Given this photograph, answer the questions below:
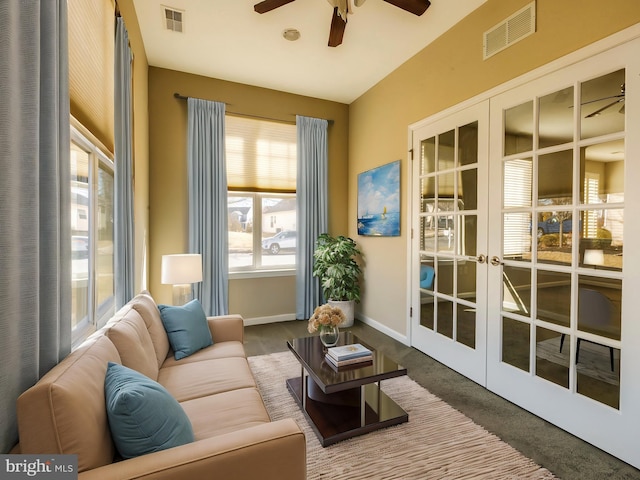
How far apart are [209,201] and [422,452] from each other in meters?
3.34

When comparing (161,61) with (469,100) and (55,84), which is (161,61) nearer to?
(55,84)

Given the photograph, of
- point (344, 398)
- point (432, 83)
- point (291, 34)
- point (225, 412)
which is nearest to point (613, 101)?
point (432, 83)

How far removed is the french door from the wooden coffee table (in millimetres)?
1037

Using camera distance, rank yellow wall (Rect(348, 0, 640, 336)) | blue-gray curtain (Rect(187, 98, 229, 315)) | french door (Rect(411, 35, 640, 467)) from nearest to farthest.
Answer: french door (Rect(411, 35, 640, 467))
yellow wall (Rect(348, 0, 640, 336))
blue-gray curtain (Rect(187, 98, 229, 315))

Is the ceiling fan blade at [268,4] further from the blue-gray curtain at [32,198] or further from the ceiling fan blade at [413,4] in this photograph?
the blue-gray curtain at [32,198]

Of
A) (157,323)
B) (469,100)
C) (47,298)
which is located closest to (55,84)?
(47,298)

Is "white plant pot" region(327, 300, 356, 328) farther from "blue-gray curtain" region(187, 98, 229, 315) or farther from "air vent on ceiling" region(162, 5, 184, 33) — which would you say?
"air vent on ceiling" region(162, 5, 184, 33)

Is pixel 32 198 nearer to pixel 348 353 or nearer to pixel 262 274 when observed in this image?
pixel 348 353

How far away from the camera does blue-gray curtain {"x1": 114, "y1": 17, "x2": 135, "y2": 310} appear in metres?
2.23

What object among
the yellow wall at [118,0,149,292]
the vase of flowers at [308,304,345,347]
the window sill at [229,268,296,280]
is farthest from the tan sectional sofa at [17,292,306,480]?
the window sill at [229,268,296,280]

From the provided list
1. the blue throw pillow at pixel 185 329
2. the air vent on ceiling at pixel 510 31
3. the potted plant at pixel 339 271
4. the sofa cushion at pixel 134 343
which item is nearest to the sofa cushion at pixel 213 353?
the blue throw pillow at pixel 185 329

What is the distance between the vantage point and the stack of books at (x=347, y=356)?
2.08m

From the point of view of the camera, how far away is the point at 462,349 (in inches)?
114

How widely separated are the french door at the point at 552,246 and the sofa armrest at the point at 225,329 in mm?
1938
